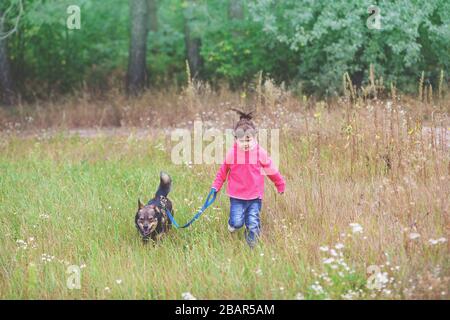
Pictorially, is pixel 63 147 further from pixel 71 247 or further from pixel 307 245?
pixel 307 245

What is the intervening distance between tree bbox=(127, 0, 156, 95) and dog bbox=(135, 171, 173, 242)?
890 centimetres

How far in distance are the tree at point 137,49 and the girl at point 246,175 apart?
9.44 meters

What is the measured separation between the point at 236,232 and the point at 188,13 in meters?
9.29

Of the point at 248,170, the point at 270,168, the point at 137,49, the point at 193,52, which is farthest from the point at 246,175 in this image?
the point at 193,52

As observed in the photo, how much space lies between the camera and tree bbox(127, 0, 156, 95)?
14.3m

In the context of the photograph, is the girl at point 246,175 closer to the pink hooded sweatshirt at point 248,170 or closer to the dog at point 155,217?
the pink hooded sweatshirt at point 248,170

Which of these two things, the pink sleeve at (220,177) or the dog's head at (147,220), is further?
the pink sleeve at (220,177)

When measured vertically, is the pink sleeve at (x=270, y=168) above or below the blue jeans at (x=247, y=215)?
above

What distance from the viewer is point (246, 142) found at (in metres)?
5.07

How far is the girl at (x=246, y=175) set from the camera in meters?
5.09

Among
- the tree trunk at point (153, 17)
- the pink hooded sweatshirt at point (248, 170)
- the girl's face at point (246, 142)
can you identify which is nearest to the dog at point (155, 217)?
the pink hooded sweatshirt at point (248, 170)

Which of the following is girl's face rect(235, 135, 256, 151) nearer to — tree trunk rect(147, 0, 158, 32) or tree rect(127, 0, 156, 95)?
tree rect(127, 0, 156, 95)

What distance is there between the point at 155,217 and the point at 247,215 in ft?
2.75
